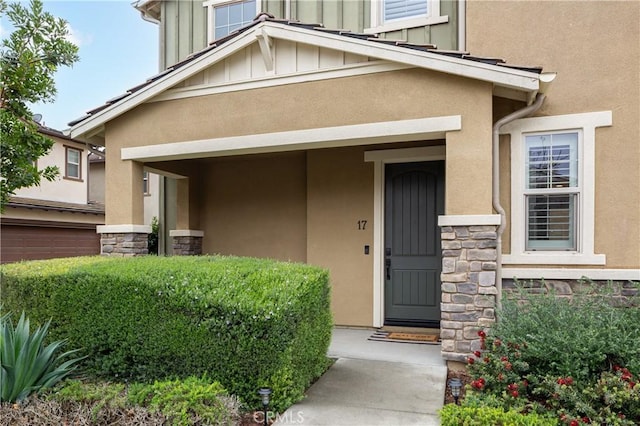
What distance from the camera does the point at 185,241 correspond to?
8.19 m

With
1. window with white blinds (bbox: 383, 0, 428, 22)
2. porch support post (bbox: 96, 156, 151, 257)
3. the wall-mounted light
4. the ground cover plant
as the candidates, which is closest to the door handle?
the ground cover plant

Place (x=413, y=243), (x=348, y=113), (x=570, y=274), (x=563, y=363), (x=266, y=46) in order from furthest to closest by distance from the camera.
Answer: (x=413, y=243), (x=266, y=46), (x=348, y=113), (x=570, y=274), (x=563, y=363)

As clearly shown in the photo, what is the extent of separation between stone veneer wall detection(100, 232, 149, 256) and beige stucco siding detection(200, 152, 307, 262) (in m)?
1.80

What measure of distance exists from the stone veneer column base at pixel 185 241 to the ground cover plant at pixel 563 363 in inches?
219

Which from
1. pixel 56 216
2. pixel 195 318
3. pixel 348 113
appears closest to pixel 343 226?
pixel 348 113

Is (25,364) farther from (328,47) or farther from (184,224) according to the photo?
(328,47)

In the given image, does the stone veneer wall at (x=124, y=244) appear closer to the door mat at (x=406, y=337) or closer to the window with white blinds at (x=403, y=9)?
the door mat at (x=406, y=337)

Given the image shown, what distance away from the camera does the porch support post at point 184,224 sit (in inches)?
322

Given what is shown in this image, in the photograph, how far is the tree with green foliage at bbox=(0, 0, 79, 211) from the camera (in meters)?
5.96

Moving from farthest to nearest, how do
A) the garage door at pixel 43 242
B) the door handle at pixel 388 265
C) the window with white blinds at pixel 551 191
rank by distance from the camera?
the garage door at pixel 43 242 < the door handle at pixel 388 265 < the window with white blinds at pixel 551 191

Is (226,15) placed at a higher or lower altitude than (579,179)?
higher

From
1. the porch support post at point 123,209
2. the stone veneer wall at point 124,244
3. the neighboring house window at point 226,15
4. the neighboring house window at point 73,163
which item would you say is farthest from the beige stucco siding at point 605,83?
the neighboring house window at point 73,163

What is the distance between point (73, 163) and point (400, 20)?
14670mm

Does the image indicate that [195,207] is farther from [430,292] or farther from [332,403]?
[332,403]
